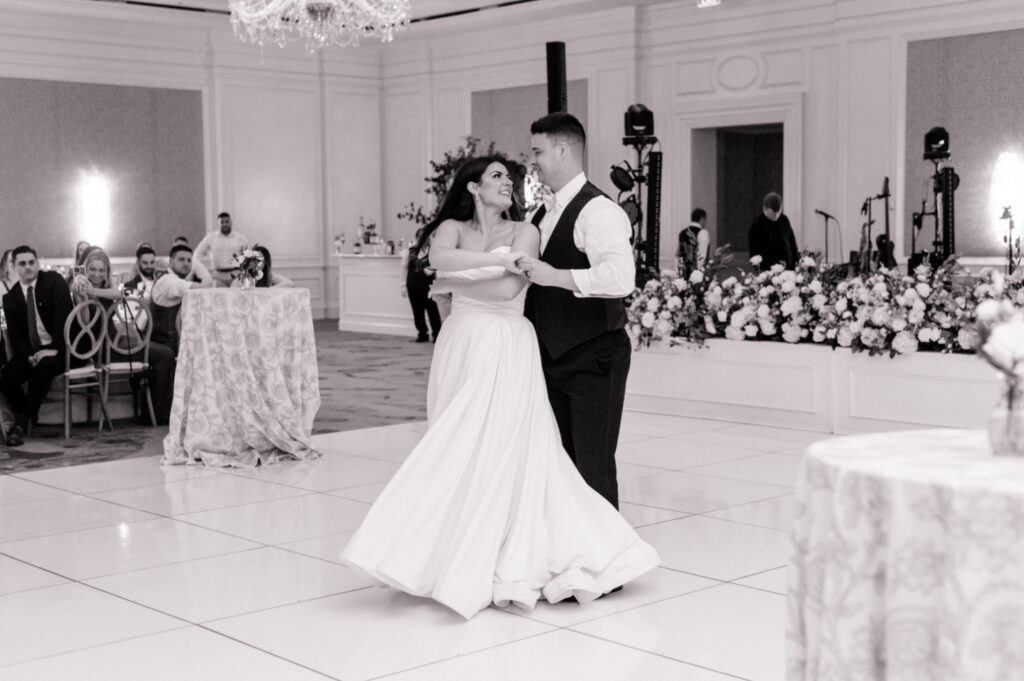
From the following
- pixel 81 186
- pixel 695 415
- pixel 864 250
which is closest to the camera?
pixel 695 415

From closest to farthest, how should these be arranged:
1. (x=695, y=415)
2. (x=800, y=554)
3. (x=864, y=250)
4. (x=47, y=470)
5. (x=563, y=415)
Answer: (x=800, y=554) → (x=563, y=415) → (x=47, y=470) → (x=695, y=415) → (x=864, y=250)

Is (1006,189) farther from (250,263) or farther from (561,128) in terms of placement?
(561,128)

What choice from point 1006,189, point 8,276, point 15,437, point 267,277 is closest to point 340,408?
point 267,277

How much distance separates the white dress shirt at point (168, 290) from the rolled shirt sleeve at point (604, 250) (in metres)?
5.07

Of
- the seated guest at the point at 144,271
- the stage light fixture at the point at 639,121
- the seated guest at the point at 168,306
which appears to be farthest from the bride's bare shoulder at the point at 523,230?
the seated guest at the point at 144,271

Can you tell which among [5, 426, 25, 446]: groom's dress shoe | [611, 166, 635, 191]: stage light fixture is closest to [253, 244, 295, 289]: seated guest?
[5, 426, 25, 446]: groom's dress shoe

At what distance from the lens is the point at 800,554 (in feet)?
8.57

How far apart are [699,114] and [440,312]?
3.75 m

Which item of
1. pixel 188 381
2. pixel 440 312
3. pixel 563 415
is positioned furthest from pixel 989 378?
pixel 440 312

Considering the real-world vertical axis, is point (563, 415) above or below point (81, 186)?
below

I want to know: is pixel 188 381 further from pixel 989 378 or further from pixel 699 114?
pixel 699 114

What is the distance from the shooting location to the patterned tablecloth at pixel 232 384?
23.3 ft

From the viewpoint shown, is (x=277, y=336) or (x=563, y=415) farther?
(x=277, y=336)

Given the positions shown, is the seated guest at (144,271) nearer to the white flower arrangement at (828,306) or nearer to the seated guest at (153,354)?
the seated guest at (153,354)
